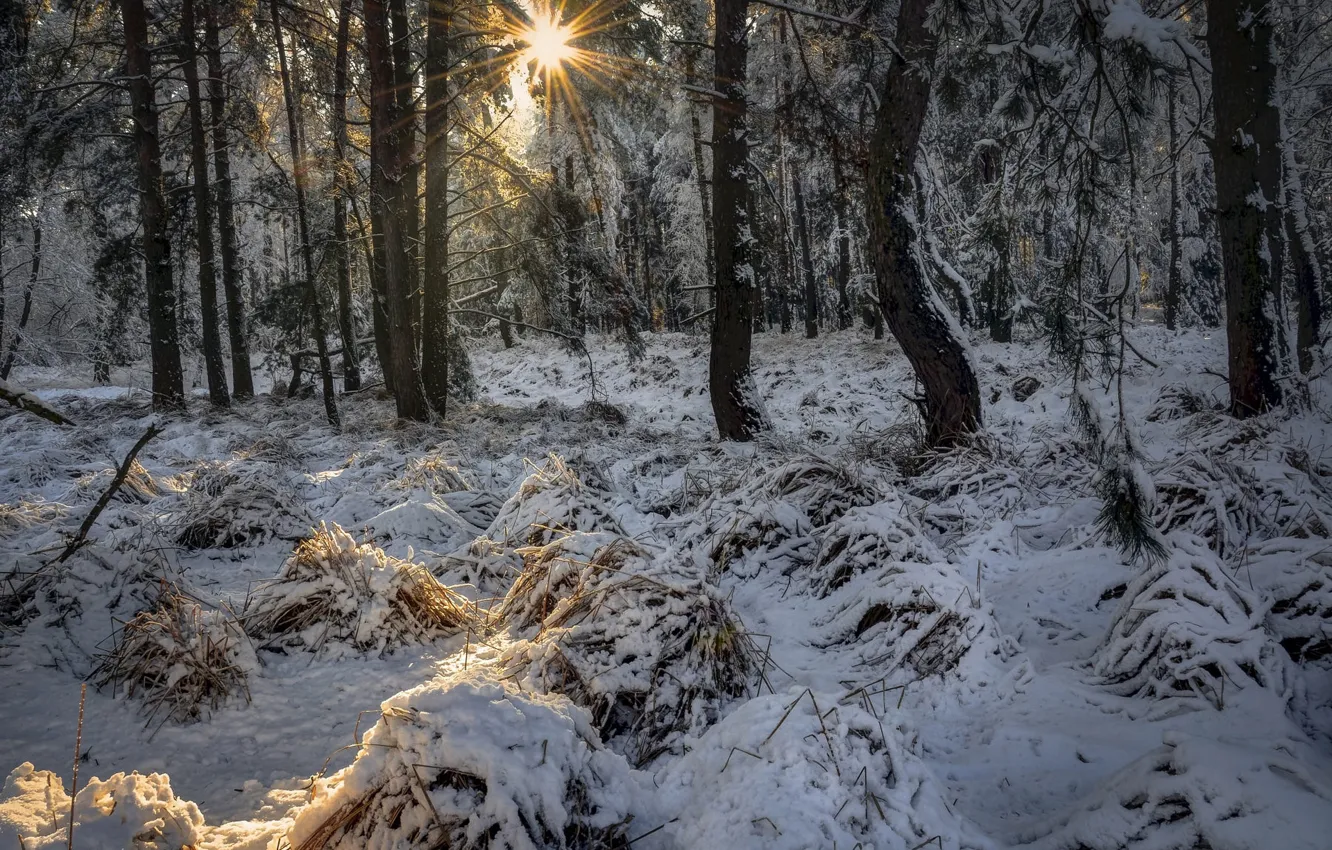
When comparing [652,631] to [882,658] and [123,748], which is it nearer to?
[882,658]

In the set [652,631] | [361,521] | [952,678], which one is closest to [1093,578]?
[952,678]

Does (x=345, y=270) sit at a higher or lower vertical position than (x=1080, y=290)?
higher

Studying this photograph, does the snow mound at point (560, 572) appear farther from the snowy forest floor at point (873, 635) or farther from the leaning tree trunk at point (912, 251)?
the leaning tree trunk at point (912, 251)

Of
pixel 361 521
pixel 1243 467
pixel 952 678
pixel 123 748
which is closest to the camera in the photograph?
pixel 123 748

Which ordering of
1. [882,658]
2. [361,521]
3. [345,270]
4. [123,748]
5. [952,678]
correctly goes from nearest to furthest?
1. [123,748]
2. [952,678]
3. [882,658]
4. [361,521]
5. [345,270]

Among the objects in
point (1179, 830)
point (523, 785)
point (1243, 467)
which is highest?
point (1243, 467)

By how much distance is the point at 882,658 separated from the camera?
272 cm

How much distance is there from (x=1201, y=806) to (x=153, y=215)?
48.9 feet

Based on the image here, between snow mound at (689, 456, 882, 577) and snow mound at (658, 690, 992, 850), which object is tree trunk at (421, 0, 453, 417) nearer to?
snow mound at (689, 456, 882, 577)

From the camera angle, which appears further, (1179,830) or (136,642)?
(136,642)

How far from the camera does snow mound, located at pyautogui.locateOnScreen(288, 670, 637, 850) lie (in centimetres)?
142

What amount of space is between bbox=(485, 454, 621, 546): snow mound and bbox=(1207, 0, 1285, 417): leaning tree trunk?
5.47m

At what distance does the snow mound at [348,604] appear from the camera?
9.85 ft

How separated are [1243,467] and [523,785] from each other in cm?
431
